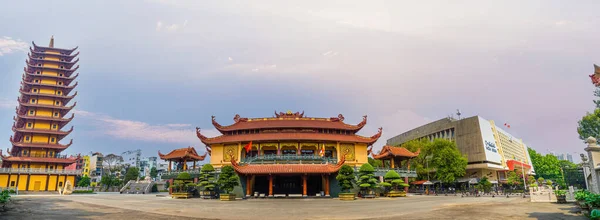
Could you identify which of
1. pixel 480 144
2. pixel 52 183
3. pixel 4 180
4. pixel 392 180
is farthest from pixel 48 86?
pixel 480 144

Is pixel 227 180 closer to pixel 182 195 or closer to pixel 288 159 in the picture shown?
pixel 182 195

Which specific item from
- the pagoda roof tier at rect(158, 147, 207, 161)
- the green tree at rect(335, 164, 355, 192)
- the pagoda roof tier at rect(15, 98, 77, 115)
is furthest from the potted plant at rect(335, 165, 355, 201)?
the pagoda roof tier at rect(15, 98, 77, 115)

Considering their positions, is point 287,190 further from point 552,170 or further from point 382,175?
point 552,170

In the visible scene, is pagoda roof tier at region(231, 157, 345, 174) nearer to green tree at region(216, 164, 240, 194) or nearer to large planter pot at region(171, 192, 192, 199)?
green tree at region(216, 164, 240, 194)

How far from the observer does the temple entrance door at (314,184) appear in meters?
38.0

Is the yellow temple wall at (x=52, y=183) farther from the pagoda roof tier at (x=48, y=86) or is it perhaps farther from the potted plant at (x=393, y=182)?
the potted plant at (x=393, y=182)

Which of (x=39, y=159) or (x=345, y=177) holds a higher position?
(x=39, y=159)

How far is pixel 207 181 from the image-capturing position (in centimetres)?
3431

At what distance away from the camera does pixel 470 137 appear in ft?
215

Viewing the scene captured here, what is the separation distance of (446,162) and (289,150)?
28522mm

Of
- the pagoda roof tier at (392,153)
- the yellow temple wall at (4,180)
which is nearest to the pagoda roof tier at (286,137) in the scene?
the pagoda roof tier at (392,153)

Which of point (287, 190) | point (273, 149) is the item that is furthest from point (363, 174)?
point (273, 149)

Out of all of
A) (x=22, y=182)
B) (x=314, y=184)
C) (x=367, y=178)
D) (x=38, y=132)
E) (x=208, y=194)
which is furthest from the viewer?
(x=38, y=132)

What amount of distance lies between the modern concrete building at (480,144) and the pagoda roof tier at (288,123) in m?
26.6
